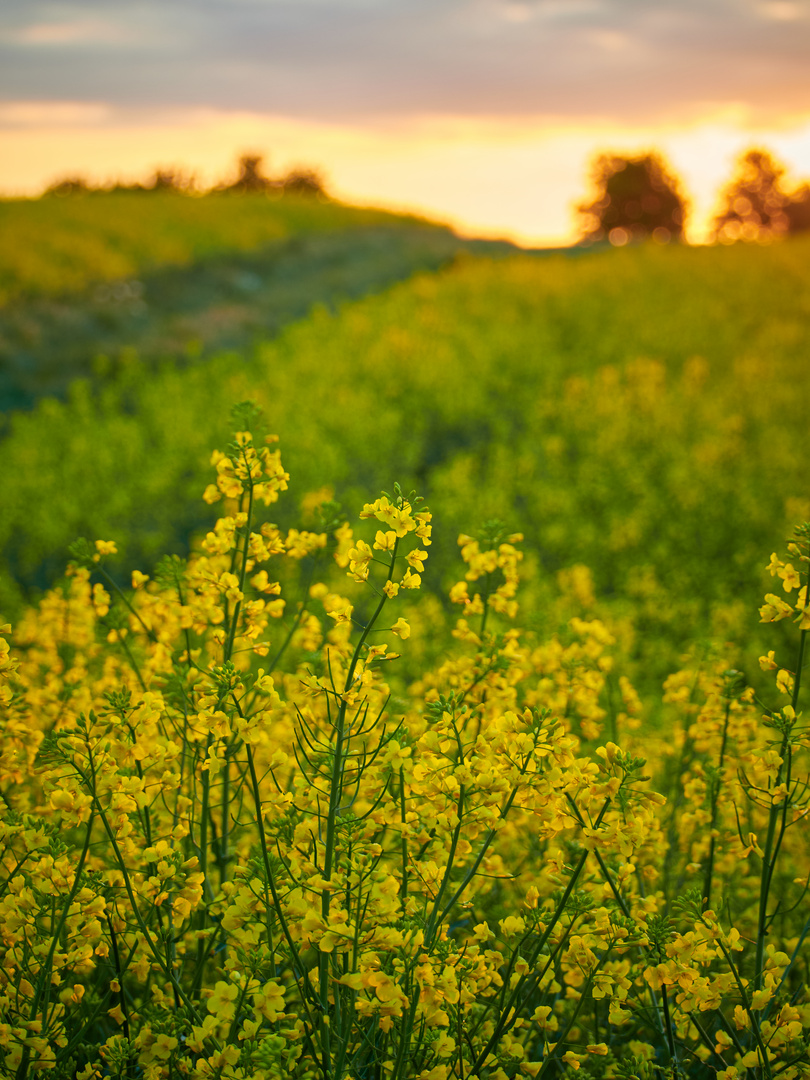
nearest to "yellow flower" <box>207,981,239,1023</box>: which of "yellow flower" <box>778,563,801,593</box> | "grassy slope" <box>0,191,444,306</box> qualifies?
"yellow flower" <box>778,563,801,593</box>

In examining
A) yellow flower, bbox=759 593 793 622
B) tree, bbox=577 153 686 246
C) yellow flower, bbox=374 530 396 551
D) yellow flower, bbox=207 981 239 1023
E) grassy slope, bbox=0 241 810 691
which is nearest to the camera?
yellow flower, bbox=207 981 239 1023

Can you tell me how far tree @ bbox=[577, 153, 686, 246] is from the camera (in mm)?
44938

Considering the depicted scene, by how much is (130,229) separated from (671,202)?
1313 inches

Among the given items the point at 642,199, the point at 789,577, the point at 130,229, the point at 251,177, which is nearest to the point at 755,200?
the point at 642,199

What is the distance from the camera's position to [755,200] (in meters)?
47.4

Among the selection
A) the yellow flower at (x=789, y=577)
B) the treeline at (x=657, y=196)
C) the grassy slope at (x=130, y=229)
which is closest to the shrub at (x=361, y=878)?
the yellow flower at (x=789, y=577)

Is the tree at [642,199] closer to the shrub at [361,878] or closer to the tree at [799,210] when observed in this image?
the tree at [799,210]

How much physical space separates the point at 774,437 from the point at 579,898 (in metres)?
9.80

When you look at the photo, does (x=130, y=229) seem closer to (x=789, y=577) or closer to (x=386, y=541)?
(x=386, y=541)

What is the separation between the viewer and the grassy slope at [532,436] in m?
8.95

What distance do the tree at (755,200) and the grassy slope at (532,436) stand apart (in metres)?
35.9

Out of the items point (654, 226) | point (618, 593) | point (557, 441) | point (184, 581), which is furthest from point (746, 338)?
point (654, 226)

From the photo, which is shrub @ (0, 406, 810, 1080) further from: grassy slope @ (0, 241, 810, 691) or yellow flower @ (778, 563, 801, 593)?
grassy slope @ (0, 241, 810, 691)

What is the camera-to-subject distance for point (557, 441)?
10.9 metres
